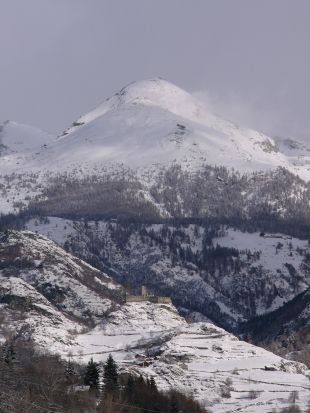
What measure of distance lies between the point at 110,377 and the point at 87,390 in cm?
776

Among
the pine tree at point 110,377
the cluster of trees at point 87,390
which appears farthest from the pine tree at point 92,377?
the pine tree at point 110,377

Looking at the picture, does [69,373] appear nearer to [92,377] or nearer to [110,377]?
[92,377]

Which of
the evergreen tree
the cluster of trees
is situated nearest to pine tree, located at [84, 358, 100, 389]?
the cluster of trees

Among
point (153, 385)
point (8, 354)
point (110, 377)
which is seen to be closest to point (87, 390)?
point (110, 377)

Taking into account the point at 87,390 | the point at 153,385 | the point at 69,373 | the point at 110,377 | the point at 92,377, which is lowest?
the point at 87,390

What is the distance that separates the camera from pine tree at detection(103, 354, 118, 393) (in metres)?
182

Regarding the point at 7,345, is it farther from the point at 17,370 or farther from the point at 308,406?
the point at 308,406

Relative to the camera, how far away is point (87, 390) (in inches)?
7126

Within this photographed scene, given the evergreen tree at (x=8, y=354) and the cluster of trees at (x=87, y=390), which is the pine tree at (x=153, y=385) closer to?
the cluster of trees at (x=87, y=390)

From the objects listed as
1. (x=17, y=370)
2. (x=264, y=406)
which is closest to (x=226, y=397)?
(x=264, y=406)

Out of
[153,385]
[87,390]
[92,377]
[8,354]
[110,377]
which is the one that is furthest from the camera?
[153,385]

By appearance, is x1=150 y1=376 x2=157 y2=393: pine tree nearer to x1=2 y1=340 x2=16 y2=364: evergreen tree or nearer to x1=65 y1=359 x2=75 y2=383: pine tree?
x1=65 y1=359 x2=75 y2=383: pine tree

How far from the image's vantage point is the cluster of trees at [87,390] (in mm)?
164125

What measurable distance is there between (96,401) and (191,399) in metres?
20.2
